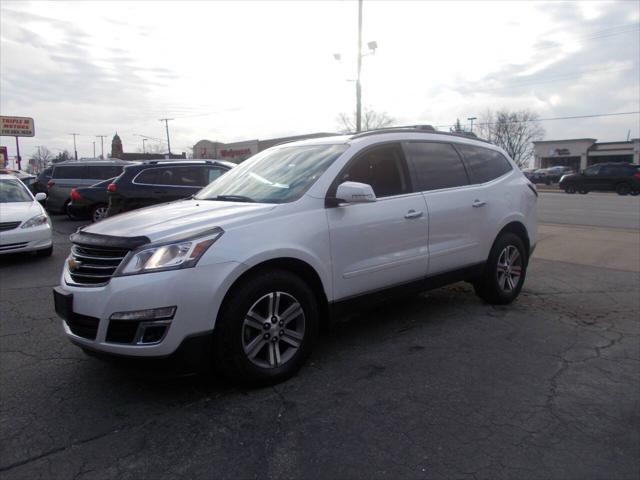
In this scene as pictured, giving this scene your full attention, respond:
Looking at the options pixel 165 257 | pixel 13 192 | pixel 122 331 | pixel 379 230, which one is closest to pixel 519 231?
pixel 379 230

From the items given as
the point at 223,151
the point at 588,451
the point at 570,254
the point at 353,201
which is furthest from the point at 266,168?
the point at 223,151

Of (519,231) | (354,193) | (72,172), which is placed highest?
(354,193)

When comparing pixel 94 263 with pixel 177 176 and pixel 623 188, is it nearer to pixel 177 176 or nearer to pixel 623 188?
pixel 177 176

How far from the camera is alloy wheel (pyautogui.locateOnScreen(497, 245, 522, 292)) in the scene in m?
5.41

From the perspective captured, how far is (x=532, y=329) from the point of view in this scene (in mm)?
4770

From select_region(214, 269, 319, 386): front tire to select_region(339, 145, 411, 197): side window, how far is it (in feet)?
3.73

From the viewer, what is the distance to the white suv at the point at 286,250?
3.06m

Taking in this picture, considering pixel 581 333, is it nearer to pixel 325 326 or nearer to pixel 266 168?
pixel 325 326

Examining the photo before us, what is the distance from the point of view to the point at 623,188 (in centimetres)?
2942

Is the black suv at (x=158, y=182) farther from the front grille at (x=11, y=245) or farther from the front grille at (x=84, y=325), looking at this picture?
the front grille at (x=84, y=325)

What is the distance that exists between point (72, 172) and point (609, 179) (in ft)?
95.7

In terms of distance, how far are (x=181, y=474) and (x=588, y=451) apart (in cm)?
225

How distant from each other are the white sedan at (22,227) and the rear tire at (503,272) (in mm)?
7170

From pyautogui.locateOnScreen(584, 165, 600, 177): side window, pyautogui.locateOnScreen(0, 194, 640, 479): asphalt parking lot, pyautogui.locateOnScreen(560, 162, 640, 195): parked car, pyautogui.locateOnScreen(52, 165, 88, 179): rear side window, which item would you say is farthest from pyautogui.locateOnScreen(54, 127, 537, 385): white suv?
pyautogui.locateOnScreen(584, 165, 600, 177): side window
